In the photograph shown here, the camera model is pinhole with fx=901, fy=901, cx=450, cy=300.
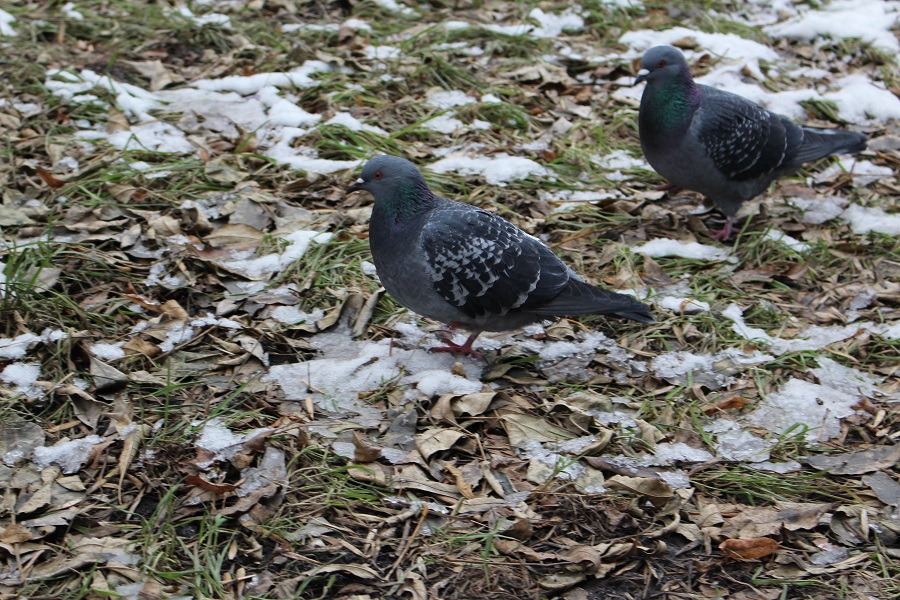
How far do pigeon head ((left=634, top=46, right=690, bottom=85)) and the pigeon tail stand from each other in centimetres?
162

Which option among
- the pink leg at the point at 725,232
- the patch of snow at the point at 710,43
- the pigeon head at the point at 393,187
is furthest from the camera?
the patch of snow at the point at 710,43

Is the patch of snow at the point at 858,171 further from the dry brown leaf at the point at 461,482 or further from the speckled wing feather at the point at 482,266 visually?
the dry brown leaf at the point at 461,482

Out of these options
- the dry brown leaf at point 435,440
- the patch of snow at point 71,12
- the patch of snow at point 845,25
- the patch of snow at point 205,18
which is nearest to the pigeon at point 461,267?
the dry brown leaf at point 435,440

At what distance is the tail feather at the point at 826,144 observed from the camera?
5336mm

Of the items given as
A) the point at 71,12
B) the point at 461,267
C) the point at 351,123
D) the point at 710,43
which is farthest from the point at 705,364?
the point at 71,12

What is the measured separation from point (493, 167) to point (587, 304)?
1.61 m

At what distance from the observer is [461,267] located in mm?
3832

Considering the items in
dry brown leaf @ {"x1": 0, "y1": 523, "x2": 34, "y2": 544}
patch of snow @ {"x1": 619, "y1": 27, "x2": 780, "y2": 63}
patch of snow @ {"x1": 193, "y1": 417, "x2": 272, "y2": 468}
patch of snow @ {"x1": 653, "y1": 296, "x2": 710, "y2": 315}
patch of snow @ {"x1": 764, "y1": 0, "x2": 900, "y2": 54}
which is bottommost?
dry brown leaf @ {"x1": 0, "y1": 523, "x2": 34, "y2": 544}

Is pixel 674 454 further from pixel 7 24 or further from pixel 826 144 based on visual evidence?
pixel 7 24

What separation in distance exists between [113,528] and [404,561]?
3.22ft

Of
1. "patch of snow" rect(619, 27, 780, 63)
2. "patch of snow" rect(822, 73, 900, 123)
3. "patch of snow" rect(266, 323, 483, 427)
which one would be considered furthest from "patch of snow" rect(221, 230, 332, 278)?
"patch of snow" rect(822, 73, 900, 123)

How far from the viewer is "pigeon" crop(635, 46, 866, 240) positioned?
16.5ft

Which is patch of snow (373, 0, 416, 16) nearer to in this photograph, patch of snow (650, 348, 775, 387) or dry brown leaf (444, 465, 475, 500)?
patch of snow (650, 348, 775, 387)

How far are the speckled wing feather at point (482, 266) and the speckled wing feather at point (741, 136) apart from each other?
5.20 feet
